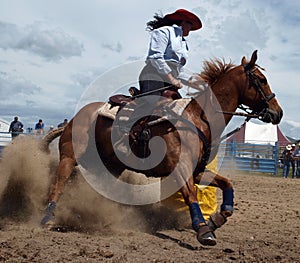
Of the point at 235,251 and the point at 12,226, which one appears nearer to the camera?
the point at 235,251

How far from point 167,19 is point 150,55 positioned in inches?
26.5

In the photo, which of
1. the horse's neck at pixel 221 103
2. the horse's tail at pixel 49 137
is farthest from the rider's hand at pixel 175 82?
the horse's tail at pixel 49 137

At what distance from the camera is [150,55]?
566 centimetres

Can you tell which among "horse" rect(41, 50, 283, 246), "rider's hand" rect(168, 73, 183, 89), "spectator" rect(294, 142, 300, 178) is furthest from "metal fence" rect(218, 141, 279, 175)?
"rider's hand" rect(168, 73, 183, 89)

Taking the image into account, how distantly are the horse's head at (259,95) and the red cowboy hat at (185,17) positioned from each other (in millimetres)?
869

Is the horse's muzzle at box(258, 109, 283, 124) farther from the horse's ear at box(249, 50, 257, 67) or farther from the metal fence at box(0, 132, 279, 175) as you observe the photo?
the metal fence at box(0, 132, 279, 175)

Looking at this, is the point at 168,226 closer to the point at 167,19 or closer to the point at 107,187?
the point at 107,187

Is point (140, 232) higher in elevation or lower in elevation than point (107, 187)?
lower

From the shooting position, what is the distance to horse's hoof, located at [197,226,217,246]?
4914 mm

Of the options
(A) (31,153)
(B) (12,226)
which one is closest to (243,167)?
(A) (31,153)

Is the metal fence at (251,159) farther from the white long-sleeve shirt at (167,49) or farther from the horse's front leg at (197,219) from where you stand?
the horse's front leg at (197,219)

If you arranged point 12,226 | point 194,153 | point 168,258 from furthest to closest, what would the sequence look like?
1. point 12,226
2. point 194,153
3. point 168,258

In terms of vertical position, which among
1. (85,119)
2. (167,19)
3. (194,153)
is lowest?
(194,153)

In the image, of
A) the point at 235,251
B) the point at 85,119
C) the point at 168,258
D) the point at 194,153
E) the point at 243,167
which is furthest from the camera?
the point at 243,167
